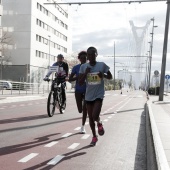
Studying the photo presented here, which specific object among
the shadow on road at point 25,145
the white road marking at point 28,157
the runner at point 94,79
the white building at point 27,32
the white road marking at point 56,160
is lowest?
the white road marking at point 56,160

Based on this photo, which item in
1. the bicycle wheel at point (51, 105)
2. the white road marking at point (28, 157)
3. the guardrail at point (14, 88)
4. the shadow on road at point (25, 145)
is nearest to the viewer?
the white road marking at point (28, 157)

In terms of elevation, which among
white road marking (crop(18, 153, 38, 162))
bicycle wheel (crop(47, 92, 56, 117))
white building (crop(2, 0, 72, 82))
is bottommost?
white road marking (crop(18, 153, 38, 162))

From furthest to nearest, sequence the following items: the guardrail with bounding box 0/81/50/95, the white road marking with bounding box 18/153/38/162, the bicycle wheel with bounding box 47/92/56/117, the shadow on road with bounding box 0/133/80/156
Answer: the guardrail with bounding box 0/81/50/95 < the bicycle wheel with bounding box 47/92/56/117 < the shadow on road with bounding box 0/133/80/156 < the white road marking with bounding box 18/153/38/162

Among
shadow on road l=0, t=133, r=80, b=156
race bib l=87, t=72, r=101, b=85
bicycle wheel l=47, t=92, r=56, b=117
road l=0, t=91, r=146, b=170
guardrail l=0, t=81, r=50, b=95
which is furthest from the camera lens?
guardrail l=0, t=81, r=50, b=95

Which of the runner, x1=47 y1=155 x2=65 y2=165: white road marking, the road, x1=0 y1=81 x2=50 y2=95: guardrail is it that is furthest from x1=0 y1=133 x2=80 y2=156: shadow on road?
x1=0 y1=81 x2=50 y2=95: guardrail

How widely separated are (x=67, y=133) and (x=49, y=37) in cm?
7169

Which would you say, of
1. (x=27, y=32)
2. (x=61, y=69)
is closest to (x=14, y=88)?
(x=61, y=69)

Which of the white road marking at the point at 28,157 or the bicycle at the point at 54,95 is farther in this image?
the bicycle at the point at 54,95

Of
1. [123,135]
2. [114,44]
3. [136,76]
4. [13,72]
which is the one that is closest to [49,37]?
[13,72]

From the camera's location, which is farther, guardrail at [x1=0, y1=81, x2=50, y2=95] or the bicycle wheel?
guardrail at [x1=0, y1=81, x2=50, y2=95]

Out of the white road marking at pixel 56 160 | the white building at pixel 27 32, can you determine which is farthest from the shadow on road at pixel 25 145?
the white building at pixel 27 32

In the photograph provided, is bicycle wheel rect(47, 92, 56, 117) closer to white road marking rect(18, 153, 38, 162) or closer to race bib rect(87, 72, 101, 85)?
race bib rect(87, 72, 101, 85)

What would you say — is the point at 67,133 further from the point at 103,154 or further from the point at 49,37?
the point at 49,37

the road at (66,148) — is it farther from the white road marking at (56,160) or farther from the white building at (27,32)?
the white building at (27,32)
